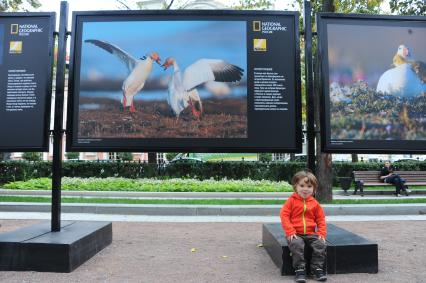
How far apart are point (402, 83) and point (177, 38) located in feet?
10.4

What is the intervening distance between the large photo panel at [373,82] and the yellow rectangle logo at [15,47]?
4.16 m

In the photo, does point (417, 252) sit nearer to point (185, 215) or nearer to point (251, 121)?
point (251, 121)

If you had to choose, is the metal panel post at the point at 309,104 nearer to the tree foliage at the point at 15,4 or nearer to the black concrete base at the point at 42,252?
the black concrete base at the point at 42,252

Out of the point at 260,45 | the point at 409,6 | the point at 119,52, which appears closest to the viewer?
the point at 260,45

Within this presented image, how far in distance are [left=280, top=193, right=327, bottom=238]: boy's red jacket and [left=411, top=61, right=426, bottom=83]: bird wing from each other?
2.53 meters

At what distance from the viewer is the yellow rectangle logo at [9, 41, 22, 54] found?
592 centimetres

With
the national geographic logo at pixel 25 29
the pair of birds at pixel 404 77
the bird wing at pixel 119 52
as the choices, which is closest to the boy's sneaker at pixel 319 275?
the pair of birds at pixel 404 77

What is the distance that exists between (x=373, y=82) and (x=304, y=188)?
204 centimetres

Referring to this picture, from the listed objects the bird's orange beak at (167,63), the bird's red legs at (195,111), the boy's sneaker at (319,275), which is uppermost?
the bird's orange beak at (167,63)

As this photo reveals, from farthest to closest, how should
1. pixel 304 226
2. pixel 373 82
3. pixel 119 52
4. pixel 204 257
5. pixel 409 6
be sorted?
pixel 409 6, pixel 119 52, pixel 373 82, pixel 204 257, pixel 304 226

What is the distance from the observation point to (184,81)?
19.6 ft

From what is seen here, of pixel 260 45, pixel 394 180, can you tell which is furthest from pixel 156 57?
pixel 394 180

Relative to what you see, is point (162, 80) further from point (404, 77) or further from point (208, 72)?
point (404, 77)

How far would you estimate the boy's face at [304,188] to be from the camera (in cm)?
475
